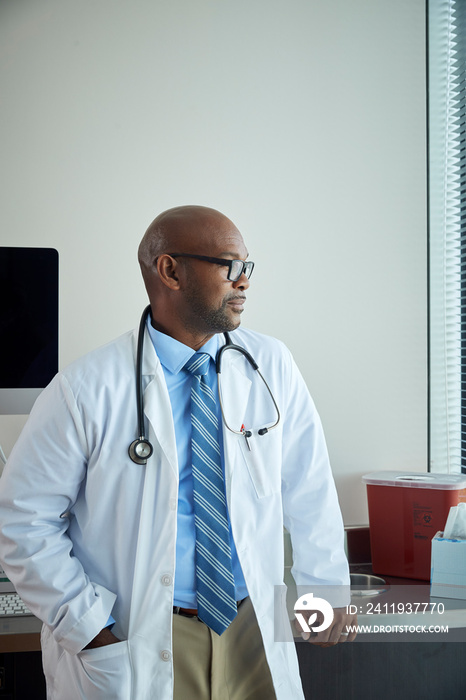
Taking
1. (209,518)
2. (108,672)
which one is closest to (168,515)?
(209,518)

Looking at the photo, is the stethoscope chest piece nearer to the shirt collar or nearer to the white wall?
the shirt collar

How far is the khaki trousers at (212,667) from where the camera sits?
4.29ft

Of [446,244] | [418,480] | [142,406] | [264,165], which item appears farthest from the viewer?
[446,244]

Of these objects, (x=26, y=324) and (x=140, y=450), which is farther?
(x=26, y=324)

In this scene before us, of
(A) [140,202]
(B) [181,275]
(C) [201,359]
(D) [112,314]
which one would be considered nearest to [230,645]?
(C) [201,359]

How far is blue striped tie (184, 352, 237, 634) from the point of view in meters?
1.30

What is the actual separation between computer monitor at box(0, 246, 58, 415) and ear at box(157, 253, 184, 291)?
52 cm

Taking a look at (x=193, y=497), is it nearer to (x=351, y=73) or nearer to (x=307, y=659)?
(x=307, y=659)

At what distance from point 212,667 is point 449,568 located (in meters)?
0.77

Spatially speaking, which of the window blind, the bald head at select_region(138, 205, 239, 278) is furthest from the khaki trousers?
the window blind

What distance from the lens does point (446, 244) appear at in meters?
2.33

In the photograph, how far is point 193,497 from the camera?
1358 mm

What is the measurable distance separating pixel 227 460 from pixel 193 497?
0.11 metres

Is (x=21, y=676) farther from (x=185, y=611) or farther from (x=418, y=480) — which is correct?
Result: (x=418, y=480)
